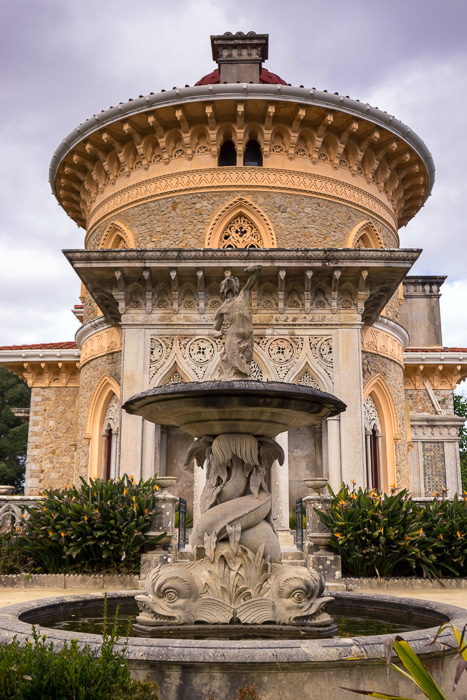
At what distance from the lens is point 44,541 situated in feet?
35.9

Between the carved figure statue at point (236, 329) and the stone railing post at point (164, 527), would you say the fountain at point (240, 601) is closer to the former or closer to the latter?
the carved figure statue at point (236, 329)

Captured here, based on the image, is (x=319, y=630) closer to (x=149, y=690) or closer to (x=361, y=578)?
(x=149, y=690)

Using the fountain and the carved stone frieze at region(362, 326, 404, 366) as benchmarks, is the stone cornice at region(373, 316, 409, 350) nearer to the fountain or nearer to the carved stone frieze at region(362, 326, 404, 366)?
the carved stone frieze at region(362, 326, 404, 366)

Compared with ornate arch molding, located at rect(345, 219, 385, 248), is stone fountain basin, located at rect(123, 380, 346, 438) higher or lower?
lower

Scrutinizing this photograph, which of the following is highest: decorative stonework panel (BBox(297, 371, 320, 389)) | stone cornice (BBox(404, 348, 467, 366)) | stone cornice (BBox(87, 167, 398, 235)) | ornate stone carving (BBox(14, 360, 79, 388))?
stone cornice (BBox(87, 167, 398, 235))

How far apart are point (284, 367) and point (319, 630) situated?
9850mm

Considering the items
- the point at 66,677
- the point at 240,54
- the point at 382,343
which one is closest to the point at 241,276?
the point at 382,343

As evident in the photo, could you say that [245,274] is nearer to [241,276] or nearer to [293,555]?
[241,276]

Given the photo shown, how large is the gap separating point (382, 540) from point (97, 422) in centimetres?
925

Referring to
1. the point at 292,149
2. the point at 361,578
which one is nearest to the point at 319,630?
the point at 361,578

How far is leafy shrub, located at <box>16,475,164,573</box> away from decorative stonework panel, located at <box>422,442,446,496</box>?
436 inches

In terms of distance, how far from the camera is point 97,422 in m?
17.7

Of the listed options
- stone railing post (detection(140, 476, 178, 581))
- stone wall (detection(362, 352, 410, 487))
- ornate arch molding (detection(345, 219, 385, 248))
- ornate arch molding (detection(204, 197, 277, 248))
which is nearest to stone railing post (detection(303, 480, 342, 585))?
stone railing post (detection(140, 476, 178, 581))

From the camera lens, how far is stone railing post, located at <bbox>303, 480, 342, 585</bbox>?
1045cm
